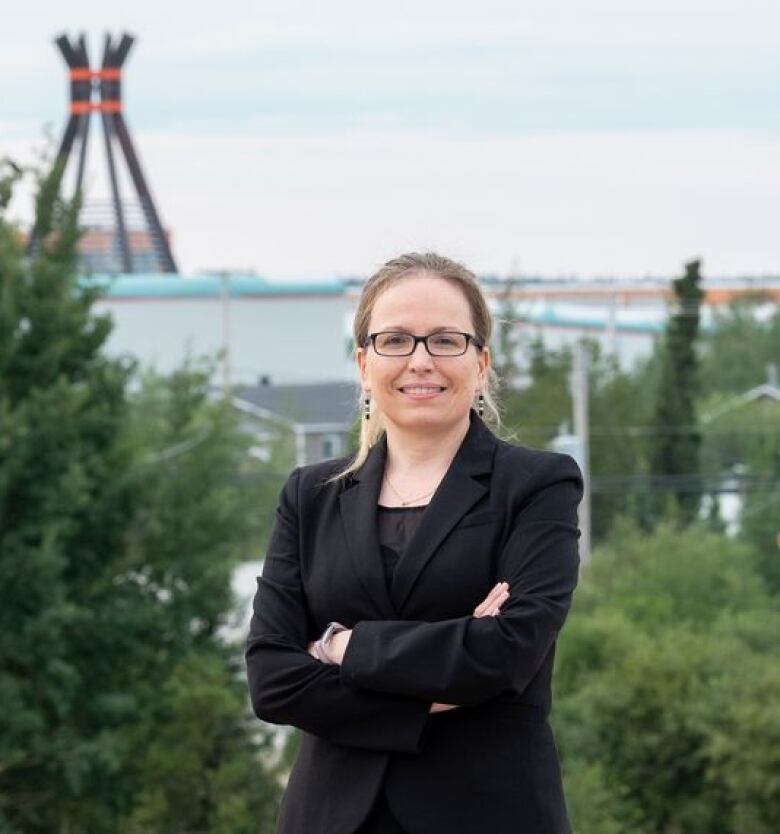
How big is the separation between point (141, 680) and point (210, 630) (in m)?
4.27

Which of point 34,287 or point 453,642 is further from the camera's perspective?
point 34,287

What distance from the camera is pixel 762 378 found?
7781cm

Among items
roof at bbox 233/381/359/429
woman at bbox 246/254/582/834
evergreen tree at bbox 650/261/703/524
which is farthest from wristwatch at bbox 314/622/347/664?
roof at bbox 233/381/359/429

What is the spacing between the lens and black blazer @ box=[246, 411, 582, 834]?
3.40 meters

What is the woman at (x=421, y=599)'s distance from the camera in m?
3.40

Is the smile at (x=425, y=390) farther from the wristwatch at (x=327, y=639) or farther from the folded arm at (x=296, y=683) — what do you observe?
the wristwatch at (x=327, y=639)

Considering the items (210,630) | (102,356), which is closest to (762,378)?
(210,630)

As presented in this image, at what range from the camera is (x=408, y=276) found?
11.8ft

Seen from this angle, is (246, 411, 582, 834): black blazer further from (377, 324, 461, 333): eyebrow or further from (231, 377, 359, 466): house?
(231, 377, 359, 466): house

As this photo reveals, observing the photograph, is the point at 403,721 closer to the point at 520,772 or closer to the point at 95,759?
the point at 520,772

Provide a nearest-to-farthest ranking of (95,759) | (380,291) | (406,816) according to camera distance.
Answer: (406,816) → (380,291) → (95,759)

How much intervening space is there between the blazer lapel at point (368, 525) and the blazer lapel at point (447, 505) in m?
0.02

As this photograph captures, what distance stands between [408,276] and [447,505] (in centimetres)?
34

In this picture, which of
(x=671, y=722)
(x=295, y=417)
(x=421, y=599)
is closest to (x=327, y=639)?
(x=421, y=599)
